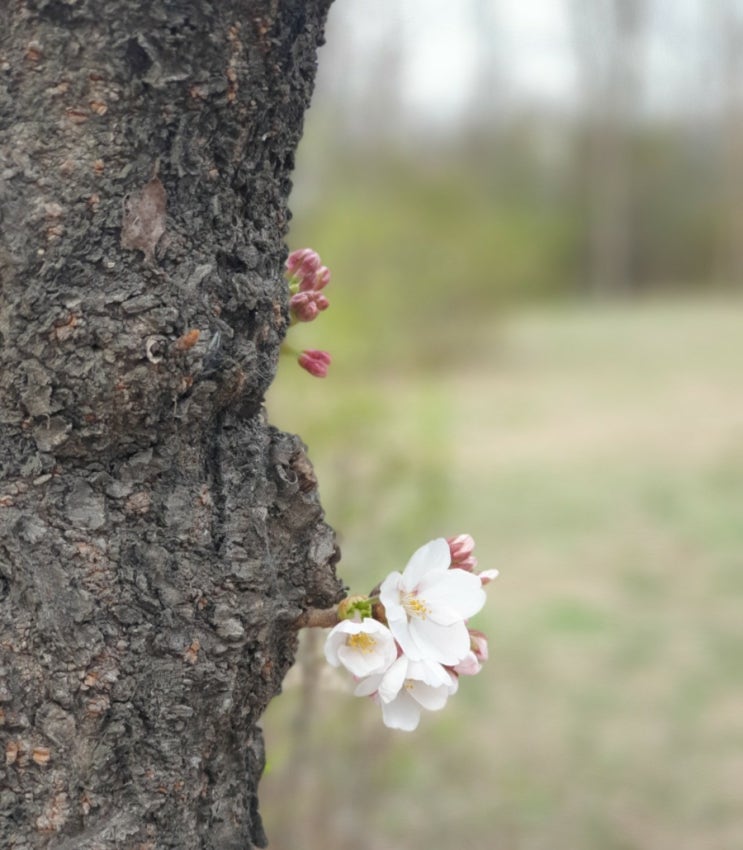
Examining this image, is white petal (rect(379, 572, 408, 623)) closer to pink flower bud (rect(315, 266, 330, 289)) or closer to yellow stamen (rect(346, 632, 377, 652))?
yellow stamen (rect(346, 632, 377, 652))

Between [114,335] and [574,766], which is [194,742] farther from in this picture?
[574,766]

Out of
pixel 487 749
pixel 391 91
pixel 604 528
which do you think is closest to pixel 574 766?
pixel 487 749

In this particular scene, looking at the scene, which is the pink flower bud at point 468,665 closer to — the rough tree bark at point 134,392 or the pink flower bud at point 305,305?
the rough tree bark at point 134,392

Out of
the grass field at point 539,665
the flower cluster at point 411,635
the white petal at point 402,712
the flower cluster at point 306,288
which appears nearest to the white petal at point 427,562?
the flower cluster at point 411,635

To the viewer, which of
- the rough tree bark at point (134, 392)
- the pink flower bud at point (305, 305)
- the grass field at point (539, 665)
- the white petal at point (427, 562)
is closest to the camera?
the rough tree bark at point (134, 392)

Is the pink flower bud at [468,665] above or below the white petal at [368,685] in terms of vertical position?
above

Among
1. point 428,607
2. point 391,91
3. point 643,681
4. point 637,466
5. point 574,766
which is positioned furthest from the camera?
point 391,91

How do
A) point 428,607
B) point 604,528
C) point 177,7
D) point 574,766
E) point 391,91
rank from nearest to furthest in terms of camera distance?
point 177,7, point 428,607, point 574,766, point 604,528, point 391,91

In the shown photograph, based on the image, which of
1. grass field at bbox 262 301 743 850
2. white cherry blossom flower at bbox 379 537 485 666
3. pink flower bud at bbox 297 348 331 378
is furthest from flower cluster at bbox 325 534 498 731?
grass field at bbox 262 301 743 850
